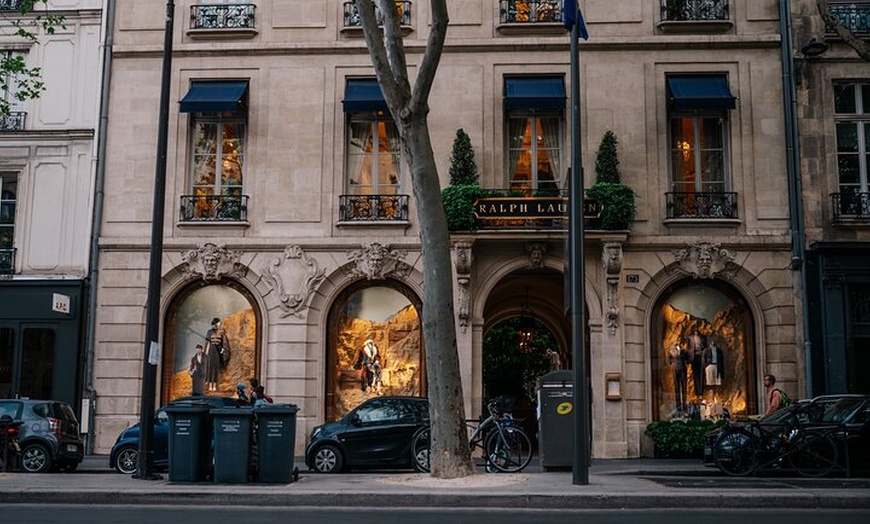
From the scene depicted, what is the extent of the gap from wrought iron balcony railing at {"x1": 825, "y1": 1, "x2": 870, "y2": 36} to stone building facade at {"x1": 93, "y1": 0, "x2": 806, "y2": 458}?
142 centimetres

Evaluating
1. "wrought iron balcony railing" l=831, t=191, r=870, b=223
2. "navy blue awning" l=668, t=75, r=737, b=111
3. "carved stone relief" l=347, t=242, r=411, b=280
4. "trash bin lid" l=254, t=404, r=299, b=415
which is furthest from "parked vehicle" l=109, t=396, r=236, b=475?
"wrought iron balcony railing" l=831, t=191, r=870, b=223

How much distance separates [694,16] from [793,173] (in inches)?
174

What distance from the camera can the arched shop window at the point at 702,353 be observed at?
2206cm

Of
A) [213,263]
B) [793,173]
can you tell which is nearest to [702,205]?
[793,173]

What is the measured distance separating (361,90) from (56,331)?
9.20 meters

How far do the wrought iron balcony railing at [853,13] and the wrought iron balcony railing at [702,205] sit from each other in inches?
191

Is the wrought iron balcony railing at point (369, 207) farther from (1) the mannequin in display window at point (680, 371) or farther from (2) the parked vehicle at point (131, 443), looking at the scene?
(1) the mannequin in display window at point (680, 371)

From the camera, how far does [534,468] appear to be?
1845 centimetres

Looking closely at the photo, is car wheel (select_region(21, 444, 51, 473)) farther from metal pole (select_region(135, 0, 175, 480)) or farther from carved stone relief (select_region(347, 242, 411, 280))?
carved stone relief (select_region(347, 242, 411, 280))

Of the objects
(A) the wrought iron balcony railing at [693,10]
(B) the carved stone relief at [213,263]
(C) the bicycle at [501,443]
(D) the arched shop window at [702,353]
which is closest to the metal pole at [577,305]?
(C) the bicycle at [501,443]

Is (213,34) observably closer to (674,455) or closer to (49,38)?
(49,38)

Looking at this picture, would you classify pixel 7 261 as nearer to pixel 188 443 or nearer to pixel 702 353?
pixel 188 443

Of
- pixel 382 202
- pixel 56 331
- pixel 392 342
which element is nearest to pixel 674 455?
pixel 392 342

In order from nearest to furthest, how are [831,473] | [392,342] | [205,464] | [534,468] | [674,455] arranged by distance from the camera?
[205,464], [831,473], [534,468], [674,455], [392,342]
